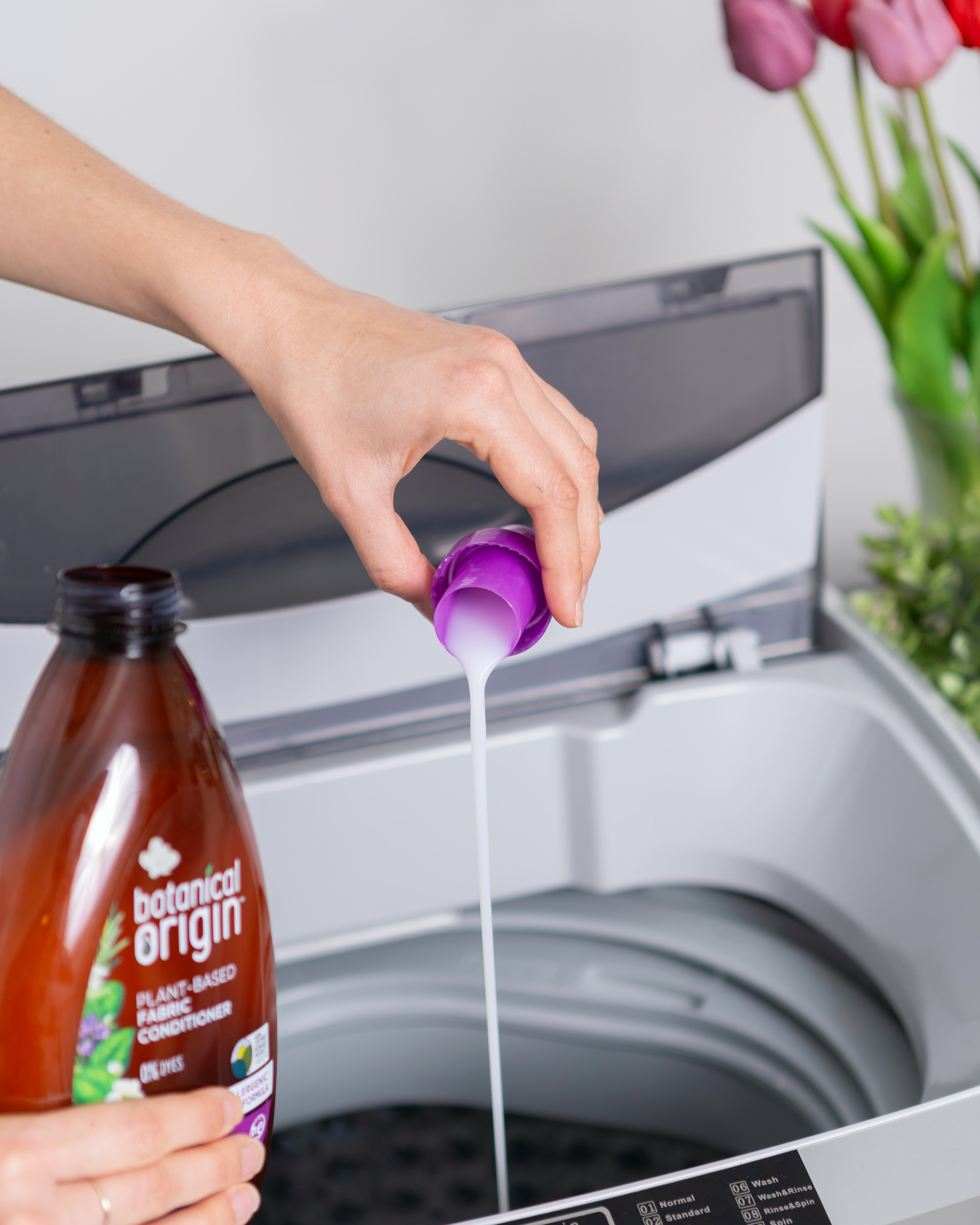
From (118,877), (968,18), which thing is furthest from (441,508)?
(968,18)

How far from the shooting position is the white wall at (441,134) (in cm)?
104

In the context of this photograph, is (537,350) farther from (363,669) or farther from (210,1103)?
(210,1103)

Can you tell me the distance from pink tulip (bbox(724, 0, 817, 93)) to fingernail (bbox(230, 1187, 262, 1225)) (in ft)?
3.05

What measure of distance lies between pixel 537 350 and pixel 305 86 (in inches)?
19.4

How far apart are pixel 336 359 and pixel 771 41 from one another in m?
0.64

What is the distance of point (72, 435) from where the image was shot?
27.9 inches

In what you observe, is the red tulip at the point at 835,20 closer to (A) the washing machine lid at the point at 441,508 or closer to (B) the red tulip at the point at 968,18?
(B) the red tulip at the point at 968,18

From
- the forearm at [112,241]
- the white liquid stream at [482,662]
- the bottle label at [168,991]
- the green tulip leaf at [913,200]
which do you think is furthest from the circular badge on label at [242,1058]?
the green tulip leaf at [913,200]

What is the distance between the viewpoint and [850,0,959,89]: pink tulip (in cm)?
91

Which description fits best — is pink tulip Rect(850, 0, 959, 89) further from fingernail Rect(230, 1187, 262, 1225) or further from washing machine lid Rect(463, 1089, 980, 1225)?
fingernail Rect(230, 1187, 262, 1225)

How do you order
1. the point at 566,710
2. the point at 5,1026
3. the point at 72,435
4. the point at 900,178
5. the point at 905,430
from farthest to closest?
the point at 900,178
the point at 905,430
the point at 566,710
the point at 72,435
the point at 5,1026

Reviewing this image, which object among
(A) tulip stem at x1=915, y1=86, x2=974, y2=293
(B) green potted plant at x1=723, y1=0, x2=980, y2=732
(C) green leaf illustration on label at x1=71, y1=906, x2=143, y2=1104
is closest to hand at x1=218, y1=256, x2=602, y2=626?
(C) green leaf illustration on label at x1=71, y1=906, x2=143, y2=1104

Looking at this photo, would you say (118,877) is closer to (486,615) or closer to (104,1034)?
(104,1034)

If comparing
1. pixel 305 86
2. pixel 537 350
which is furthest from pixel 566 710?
pixel 305 86
